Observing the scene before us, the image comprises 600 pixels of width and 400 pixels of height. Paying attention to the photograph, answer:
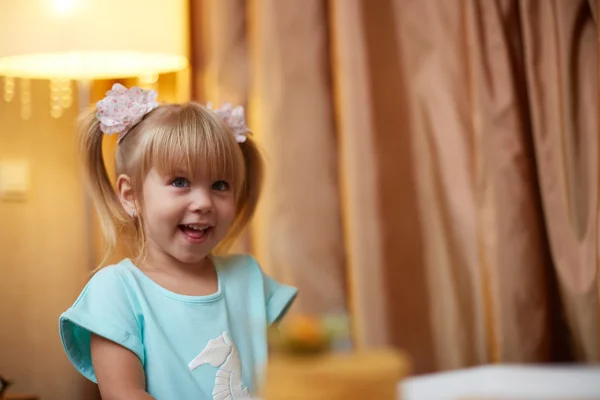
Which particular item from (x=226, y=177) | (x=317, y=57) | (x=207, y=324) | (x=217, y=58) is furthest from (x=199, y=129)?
(x=217, y=58)

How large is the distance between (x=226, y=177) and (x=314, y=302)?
23.6 inches

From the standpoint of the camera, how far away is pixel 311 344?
505 millimetres

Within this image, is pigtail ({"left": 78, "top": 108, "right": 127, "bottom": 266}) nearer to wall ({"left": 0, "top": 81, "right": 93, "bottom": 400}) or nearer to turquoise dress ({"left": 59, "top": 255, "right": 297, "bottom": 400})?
turquoise dress ({"left": 59, "top": 255, "right": 297, "bottom": 400})

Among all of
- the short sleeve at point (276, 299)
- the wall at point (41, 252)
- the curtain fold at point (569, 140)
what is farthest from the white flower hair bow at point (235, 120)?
the wall at point (41, 252)

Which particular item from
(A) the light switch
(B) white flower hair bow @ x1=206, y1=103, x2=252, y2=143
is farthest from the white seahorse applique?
(A) the light switch

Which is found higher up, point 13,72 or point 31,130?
point 13,72

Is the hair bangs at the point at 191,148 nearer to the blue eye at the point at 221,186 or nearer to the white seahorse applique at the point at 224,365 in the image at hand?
the blue eye at the point at 221,186

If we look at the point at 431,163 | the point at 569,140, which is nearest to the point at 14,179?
the point at 431,163

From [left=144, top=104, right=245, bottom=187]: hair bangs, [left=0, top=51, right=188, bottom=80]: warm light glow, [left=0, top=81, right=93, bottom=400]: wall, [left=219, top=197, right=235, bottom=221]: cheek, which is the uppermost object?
[left=0, top=51, right=188, bottom=80]: warm light glow

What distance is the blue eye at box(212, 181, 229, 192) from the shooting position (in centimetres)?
115

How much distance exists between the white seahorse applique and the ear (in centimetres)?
25

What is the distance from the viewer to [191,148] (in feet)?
3.62

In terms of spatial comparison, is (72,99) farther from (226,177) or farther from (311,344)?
(311,344)

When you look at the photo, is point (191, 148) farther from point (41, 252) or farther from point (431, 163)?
point (41, 252)
